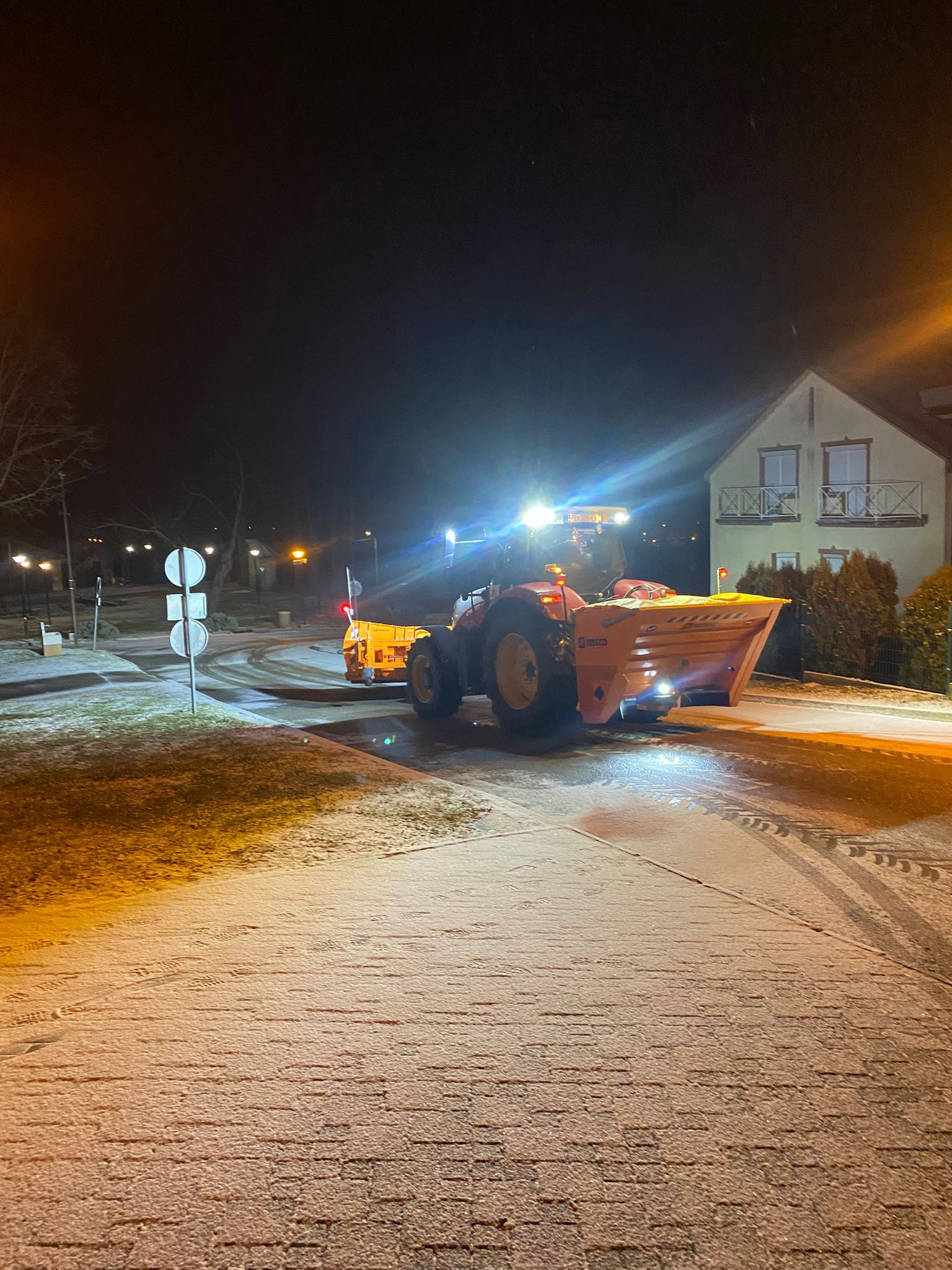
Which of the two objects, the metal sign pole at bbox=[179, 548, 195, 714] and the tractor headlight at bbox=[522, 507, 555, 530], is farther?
the metal sign pole at bbox=[179, 548, 195, 714]

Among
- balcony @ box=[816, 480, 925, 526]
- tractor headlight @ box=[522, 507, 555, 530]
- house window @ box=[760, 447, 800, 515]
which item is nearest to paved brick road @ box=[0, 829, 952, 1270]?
tractor headlight @ box=[522, 507, 555, 530]

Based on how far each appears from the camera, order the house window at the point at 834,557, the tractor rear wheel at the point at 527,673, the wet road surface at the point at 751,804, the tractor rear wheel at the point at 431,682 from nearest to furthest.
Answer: the wet road surface at the point at 751,804 → the tractor rear wheel at the point at 527,673 → the tractor rear wheel at the point at 431,682 → the house window at the point at 834,557

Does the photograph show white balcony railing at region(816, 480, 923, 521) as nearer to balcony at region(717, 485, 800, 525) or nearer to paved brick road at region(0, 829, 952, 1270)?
balcony at region(717, 485, 800, 525)

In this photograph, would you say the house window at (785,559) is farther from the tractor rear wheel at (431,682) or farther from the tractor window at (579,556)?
the tractor window at (579,556)

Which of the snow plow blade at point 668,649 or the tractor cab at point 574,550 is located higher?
the tractor cab at point 574,550

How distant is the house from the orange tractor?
12351mm

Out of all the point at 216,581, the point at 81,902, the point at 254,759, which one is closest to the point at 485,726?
the point at 254,759

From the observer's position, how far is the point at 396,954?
5039mm

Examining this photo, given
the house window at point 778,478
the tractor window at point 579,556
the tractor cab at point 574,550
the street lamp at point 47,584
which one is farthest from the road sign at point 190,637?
the street lamp at point 47,584

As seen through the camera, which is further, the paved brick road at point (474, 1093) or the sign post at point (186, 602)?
the sign post at point (186, 602)

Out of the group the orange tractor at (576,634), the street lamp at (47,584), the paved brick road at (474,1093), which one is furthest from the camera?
the street lamp at (47,584)

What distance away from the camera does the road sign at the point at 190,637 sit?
14.1 meters

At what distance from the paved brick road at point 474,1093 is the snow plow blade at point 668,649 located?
4.72m

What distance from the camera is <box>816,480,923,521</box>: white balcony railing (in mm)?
25422
